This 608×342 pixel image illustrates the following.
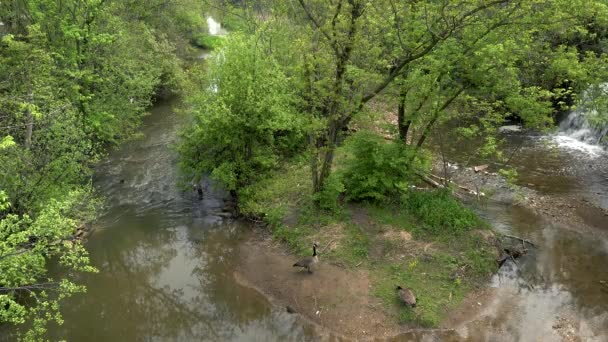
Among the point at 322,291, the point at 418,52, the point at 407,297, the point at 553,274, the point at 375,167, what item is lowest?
the point at 322,291

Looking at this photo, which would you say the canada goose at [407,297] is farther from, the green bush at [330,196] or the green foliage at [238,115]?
the green foliage at [238,115]

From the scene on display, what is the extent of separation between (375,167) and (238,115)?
17.4ft

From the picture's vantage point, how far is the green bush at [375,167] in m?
15.2

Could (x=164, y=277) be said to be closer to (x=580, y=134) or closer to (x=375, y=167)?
(x=375, y=167)

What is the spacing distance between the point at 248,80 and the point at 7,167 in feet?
26.4

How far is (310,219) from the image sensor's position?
15.4 metres

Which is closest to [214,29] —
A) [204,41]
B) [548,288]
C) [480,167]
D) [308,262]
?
[204,41]

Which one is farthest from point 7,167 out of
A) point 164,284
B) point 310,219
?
point 310,219

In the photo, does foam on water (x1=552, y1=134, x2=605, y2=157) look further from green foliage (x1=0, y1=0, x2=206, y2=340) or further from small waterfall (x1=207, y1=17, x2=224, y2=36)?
small waterfall (x1=207, y1=17, x2=224, y2=36)

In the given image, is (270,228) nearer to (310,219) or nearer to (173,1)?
(310,219)

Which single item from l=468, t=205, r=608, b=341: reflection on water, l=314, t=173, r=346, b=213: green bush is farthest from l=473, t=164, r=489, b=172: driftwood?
l=314, t=173, r=346, b=213: green bush

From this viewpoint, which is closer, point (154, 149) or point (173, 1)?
point (154, 149)

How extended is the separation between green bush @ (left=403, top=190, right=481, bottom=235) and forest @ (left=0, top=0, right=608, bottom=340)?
6 cm

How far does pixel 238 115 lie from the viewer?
1580 centimetres
